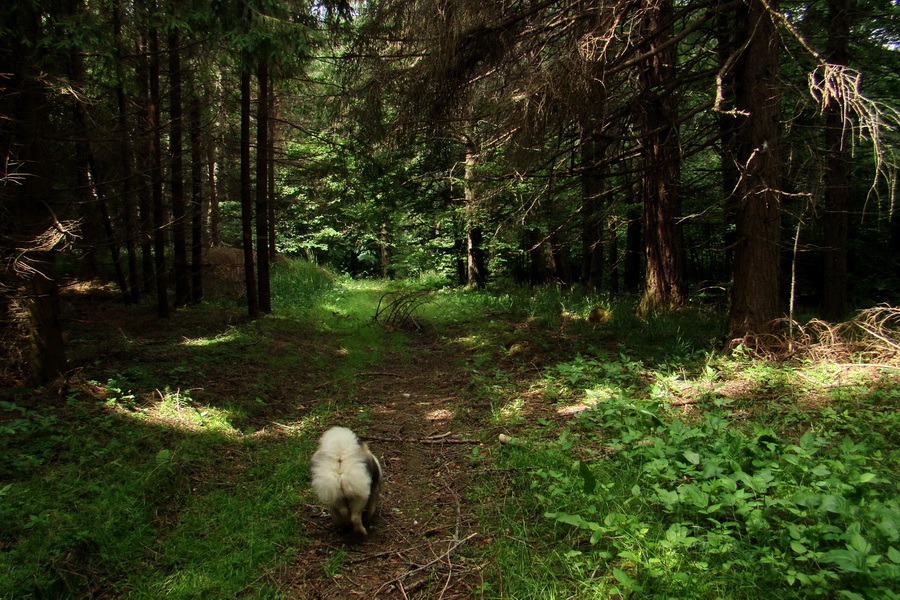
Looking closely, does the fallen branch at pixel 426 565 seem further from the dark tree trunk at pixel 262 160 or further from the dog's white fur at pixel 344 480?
the dark tree trunk at pixel 262 160

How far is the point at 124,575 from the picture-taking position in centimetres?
295

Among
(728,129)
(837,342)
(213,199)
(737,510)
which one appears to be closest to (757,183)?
(728,129)

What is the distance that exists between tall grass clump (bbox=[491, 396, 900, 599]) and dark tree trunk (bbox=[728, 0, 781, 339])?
8.83 feet

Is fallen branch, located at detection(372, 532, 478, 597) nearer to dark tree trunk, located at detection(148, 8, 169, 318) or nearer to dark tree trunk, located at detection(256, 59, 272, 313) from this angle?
dark tree trunk, located at detection(148, 8, 169, 318)

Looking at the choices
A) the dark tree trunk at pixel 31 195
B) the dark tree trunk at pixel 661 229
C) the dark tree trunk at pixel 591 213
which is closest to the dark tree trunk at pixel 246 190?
the dark tree trunk at pixel 31 195

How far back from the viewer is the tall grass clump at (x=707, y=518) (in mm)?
2219

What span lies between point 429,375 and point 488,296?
6.84 meters

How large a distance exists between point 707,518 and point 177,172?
1041 cm

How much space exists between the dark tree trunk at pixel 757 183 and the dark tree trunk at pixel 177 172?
8874 millimetres

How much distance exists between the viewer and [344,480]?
3.32m

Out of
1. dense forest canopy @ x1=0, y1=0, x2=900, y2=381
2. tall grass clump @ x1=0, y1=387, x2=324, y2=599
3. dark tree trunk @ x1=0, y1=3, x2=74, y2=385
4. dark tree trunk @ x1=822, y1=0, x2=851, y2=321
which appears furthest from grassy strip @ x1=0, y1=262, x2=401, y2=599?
dark tree trunk @ x1=822, y1=0, x2=851, y2=321

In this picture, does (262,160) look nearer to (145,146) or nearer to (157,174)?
(157,174)

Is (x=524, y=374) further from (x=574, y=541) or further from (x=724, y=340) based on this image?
(x=574, y=541)

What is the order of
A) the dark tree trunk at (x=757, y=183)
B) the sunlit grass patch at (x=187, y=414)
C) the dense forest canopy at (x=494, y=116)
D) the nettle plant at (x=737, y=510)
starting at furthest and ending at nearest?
the dark tree trunk at (x=757, y=183), the dense forest canopy at (x=494, y=116), the sunlit grass patch at (x=187, y=414), the nettle plant at (x=737, y=510)
